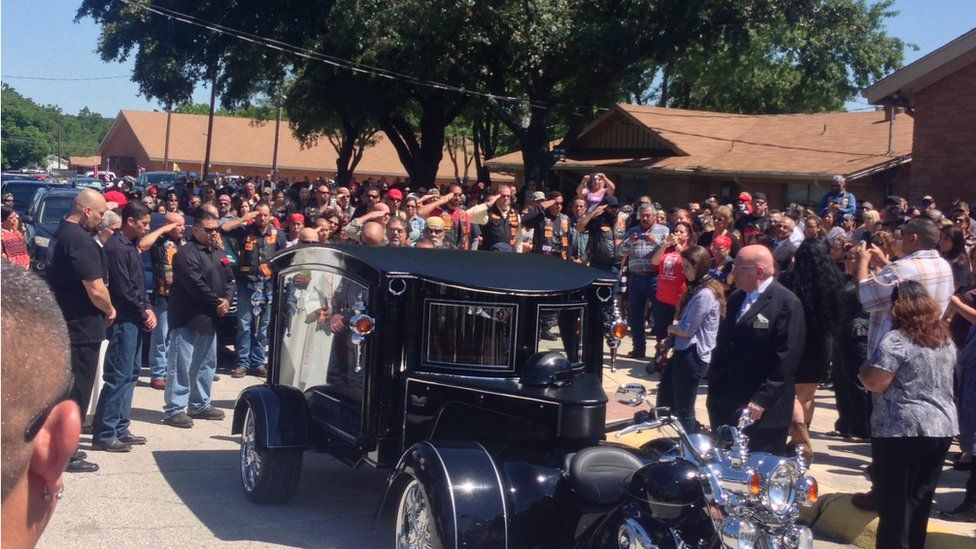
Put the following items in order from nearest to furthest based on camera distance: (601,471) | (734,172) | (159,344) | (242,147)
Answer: (601,471) → (159,344) → (734,172) → (242,147)

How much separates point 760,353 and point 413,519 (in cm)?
230

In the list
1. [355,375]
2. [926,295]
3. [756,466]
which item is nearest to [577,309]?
[355,375]

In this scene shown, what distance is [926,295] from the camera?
539 cm

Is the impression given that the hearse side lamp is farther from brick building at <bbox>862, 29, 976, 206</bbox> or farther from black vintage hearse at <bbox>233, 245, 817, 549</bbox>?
brick building at <bbox>862, 29, 976, 206</bbox>

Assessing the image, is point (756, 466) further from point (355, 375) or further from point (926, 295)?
point (355, 375)

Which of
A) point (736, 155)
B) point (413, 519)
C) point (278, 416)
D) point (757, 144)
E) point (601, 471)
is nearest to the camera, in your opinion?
point (601, 471)

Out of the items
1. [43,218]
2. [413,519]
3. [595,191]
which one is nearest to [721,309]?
[413,519]

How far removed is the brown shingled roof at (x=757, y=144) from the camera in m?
23.0

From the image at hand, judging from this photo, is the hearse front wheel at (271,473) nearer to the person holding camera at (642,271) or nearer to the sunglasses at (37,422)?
the sunglasses at (37,422)

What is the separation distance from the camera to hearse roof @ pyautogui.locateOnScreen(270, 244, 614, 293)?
19.2ft

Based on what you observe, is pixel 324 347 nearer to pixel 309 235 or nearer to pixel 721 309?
pixel 721 309

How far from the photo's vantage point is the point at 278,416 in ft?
22.0

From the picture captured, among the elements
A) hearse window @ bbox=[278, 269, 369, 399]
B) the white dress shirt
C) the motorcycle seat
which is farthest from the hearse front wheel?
the white dress shirt

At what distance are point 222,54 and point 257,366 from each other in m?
19.8
